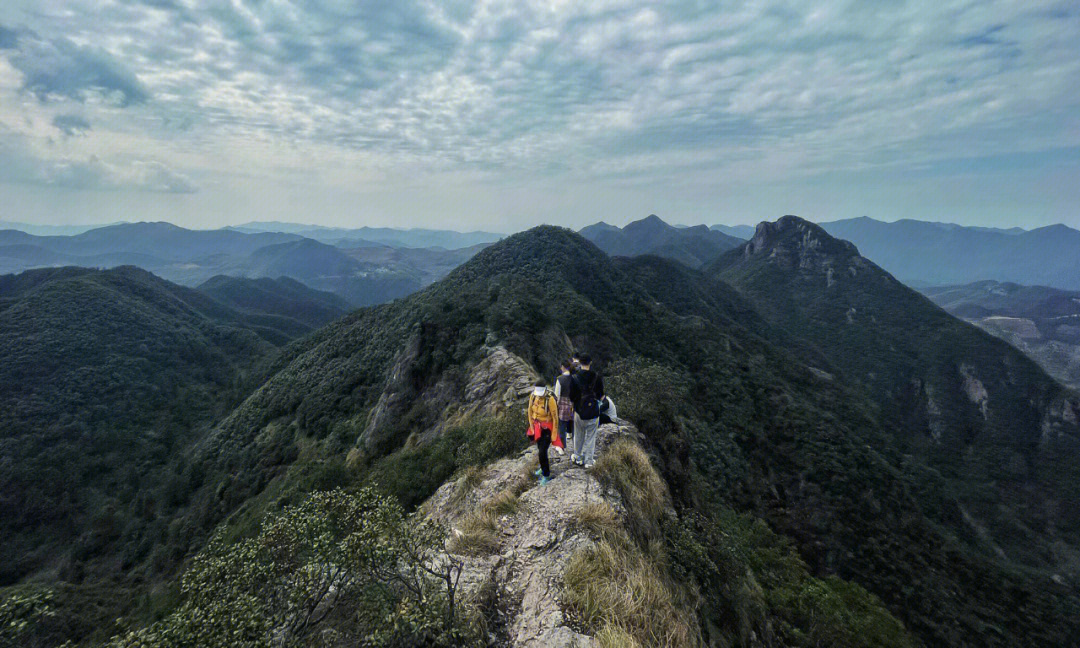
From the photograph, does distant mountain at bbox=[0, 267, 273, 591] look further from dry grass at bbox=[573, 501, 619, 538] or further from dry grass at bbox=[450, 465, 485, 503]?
dry grass at bbox=[573, 501, 619, 538]

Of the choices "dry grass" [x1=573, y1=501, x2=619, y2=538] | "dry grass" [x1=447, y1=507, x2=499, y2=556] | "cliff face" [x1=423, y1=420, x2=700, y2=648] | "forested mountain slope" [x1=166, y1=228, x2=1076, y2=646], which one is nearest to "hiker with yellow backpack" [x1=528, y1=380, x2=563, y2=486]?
"cliff face" [x1=423, y1=420, x2=700, y2=648]

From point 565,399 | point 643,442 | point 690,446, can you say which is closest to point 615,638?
point 565,399

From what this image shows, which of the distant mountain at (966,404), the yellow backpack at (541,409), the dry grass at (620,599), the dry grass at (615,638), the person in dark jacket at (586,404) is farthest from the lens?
the distant mountain at (966,404)

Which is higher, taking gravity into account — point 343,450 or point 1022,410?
point 343,450

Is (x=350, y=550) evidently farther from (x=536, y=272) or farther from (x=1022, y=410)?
(x=1022, y=410)

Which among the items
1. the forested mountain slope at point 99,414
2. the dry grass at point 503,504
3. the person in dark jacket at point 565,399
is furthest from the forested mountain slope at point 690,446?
the forested mountain slope at point 99,414

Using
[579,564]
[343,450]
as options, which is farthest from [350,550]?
[343,450]

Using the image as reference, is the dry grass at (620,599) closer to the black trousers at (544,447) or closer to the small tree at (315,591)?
the small tree at (315,591)
